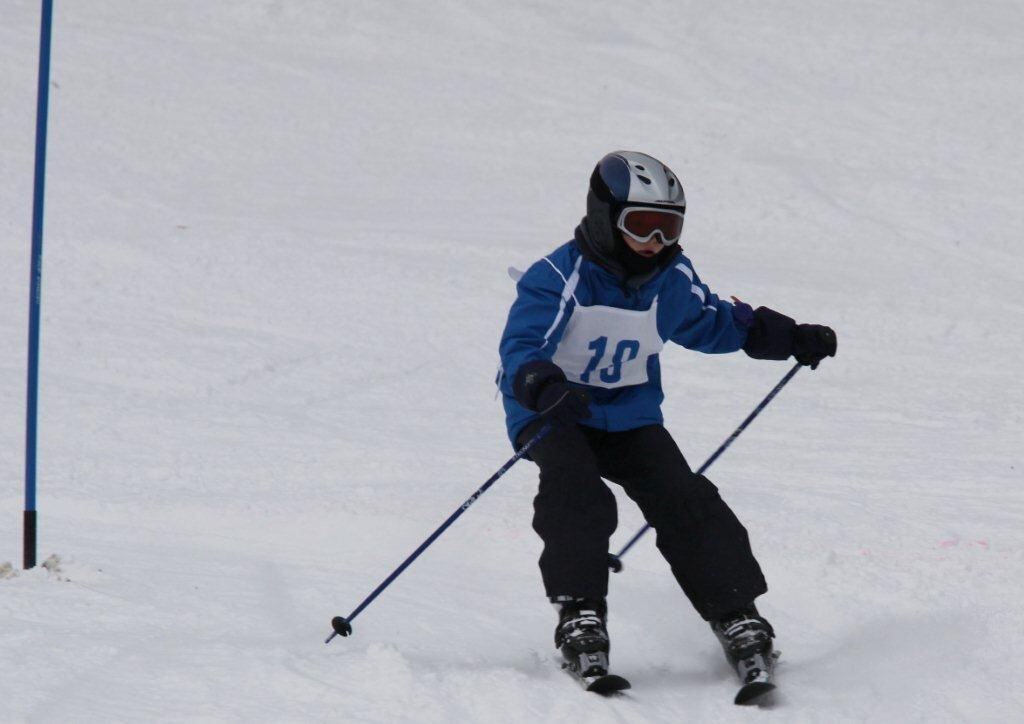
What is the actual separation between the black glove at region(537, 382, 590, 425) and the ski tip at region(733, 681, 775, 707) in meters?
0.82

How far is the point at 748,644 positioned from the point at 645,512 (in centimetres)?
51

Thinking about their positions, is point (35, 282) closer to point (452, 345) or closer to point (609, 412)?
point (609, 412)

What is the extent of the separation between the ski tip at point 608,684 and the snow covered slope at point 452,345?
0.06 meters

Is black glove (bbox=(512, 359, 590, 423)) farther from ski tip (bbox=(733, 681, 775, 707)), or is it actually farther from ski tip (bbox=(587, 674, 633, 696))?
ski tip (bbox=(733, 681, 775, 707))

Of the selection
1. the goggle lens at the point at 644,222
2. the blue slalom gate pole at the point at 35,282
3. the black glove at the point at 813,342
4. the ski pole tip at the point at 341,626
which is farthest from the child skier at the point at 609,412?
the blue slalom gate pole at the point at 35,282

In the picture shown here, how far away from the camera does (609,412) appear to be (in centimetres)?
377

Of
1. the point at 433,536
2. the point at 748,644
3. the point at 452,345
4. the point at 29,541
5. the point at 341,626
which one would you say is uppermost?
the point at 433,536

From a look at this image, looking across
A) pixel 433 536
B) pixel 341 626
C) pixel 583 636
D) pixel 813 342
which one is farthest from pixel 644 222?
pixel 341 626

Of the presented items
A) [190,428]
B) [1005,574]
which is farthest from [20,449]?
[1005,574]

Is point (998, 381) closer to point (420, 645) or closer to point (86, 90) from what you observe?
point (420, 645)

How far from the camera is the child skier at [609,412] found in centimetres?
339

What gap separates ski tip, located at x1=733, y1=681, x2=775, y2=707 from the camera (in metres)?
3.28

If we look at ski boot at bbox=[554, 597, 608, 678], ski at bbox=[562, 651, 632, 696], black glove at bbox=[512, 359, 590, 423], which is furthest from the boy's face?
ski at bbox=[562, 651, 632, 696]

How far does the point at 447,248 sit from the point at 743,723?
678 centimetres
